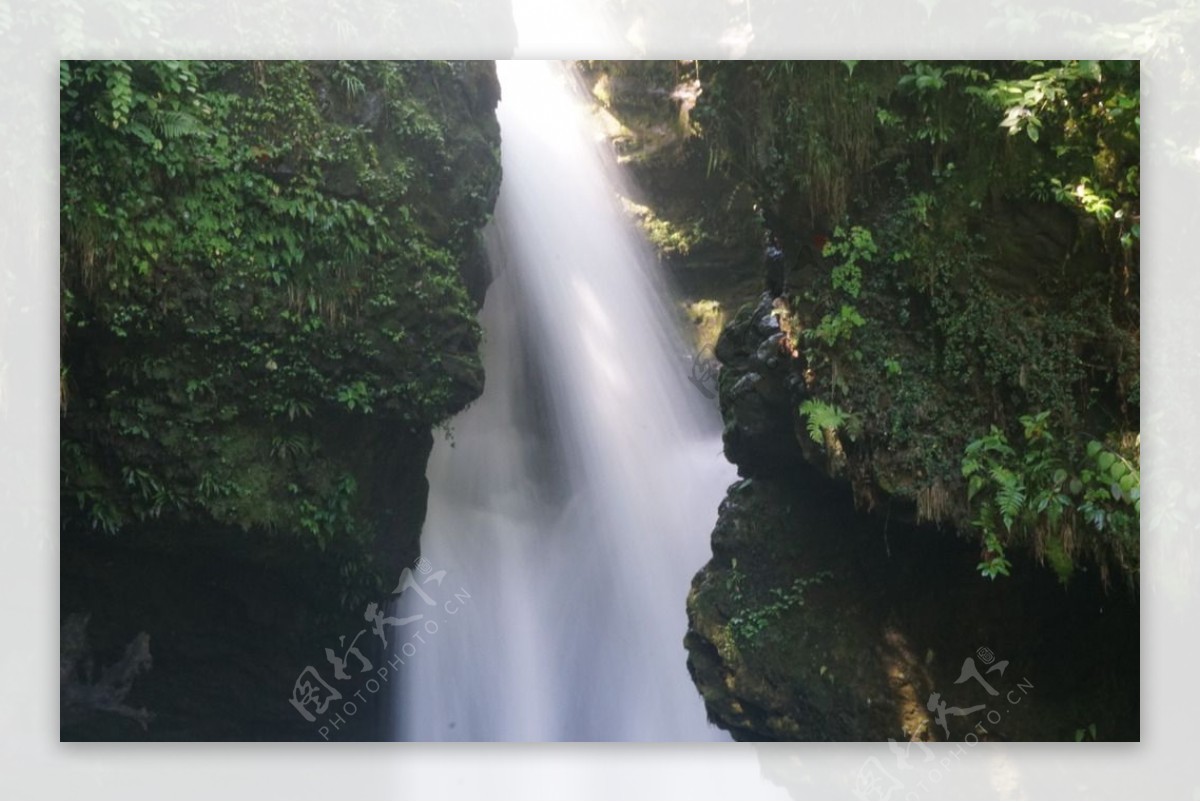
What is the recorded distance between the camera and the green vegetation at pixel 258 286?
358cm

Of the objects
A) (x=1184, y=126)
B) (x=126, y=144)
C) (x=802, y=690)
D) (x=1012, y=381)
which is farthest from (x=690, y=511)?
(x=126, y=144)

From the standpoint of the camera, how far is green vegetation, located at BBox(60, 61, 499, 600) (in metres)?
3.58

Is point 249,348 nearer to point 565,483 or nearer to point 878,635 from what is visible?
point 565,483

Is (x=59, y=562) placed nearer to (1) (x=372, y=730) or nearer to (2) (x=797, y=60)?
(1) (x=372, y=730)

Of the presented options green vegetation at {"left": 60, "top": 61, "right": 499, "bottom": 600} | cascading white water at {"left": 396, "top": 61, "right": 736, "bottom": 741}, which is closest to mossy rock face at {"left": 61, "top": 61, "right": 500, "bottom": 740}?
green vegetation at {"left": 60, "top": 61, "right": 499, "bottom": 600}

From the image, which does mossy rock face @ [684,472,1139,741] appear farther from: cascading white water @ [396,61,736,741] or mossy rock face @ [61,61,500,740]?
mossy rock face @ [61,61,500,740]

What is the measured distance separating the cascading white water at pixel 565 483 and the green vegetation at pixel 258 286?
303 mm

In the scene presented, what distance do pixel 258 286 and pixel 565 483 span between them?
169 centimetres

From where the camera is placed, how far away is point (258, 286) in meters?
3.81

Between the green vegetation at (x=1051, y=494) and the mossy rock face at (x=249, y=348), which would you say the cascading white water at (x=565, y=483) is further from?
the green vegetation at (x=1051, y=494)

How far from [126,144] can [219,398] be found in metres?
1.14

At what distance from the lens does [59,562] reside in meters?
3.49

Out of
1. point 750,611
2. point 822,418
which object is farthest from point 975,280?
point 750,611

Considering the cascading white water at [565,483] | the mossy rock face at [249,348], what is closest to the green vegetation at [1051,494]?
the cascading white water at [565,483]
